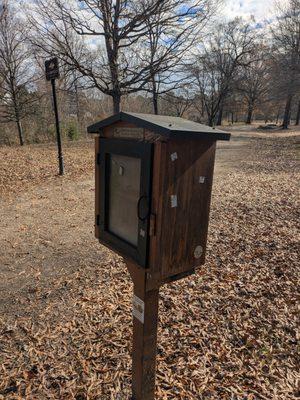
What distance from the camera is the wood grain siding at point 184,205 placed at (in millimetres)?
1357

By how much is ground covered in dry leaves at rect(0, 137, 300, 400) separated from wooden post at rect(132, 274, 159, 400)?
0.34 meters

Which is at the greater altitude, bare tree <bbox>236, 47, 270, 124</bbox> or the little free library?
bare tree <bbox>236, 47, 270, 124</bbox>

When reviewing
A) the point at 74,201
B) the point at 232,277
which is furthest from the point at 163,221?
the point at 74,201

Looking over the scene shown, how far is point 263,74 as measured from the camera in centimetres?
3750

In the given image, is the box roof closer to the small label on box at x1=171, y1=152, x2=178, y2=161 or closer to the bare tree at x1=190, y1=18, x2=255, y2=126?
the small label on box at x1=171, y1=152, x2=178, y2=161

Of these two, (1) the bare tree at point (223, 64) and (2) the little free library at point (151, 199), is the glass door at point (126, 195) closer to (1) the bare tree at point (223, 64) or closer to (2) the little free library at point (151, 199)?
(2) the little free library at point (151, 199)

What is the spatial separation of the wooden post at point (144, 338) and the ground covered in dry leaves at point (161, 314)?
0.34 meters

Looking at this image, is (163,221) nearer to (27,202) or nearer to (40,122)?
(27,202)

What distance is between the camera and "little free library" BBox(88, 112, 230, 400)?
52.6 inches

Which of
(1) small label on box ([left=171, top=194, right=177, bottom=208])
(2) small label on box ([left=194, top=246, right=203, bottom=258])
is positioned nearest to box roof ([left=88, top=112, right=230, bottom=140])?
(1) small label on box ([left=171, top=194, right=177, bottom=208])

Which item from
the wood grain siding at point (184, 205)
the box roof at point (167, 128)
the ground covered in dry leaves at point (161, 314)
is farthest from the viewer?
the ground covered in dry leaves at point (161, 314)

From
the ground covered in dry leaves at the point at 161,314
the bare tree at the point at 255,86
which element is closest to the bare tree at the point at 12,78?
the ground covered in dry leaves at the point at 161,314

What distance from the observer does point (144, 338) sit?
1.71 metres

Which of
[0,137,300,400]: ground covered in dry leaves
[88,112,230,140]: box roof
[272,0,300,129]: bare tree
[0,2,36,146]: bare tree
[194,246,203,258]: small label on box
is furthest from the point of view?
[272,0,300,129]: bare tree
